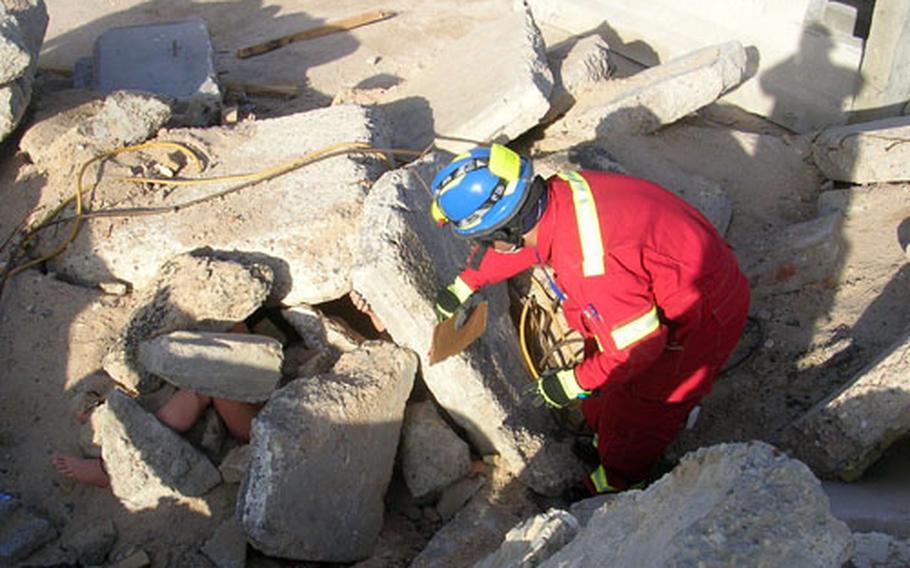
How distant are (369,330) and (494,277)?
953 mm

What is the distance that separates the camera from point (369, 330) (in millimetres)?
4805

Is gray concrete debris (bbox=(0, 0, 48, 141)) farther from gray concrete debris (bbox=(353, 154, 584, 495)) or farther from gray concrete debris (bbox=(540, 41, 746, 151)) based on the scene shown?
gray concrete debris (bbox=(540, 41, 746, 151))

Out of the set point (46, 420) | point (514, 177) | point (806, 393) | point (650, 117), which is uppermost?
point (514, 177)

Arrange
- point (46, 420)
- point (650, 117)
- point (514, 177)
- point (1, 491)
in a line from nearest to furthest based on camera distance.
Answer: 1. point (514, 177)
2. point (1, 491)
3. point (46, 420)
4. point (650, 117)

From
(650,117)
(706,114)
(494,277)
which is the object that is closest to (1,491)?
(494,277)

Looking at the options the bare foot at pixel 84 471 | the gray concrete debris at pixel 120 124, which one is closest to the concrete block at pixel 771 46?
the gray concrete debris at pixel 120 124

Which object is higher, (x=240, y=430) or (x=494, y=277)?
(x=494, y=277)

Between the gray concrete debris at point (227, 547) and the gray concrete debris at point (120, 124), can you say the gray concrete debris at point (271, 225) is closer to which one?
the gray concrete debris at point (120, 124)

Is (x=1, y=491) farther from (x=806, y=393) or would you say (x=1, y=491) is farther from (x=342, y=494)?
(x=806, y=393)

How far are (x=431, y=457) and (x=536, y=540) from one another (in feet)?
3.76

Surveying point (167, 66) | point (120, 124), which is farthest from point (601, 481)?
point (167, 66)

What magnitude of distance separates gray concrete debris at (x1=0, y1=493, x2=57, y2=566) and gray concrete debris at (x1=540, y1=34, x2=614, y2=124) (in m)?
4.16

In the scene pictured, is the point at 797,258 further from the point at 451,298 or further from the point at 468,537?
the point at 468,537

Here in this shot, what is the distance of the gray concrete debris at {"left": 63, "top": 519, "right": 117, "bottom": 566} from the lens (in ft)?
12.4
